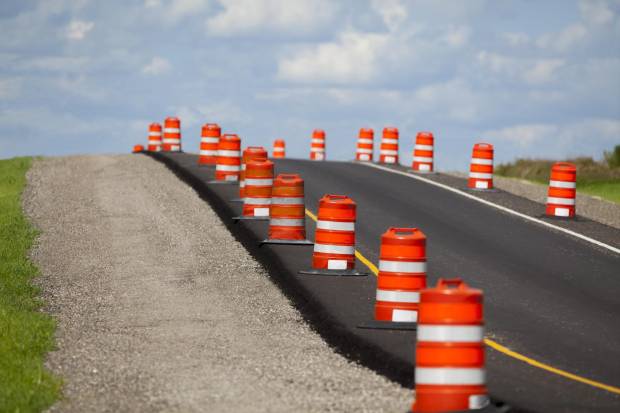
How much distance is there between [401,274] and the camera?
533 inches

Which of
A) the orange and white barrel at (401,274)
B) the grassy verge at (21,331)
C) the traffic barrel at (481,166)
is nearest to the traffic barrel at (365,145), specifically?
the traffic barrel at (481,166)

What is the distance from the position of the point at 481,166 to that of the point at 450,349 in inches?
834

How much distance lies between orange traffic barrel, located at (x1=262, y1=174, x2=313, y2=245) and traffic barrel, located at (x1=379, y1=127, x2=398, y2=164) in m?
19.2

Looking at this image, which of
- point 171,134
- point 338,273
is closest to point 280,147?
point 171,134

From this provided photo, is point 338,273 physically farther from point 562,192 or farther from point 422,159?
point 422,159

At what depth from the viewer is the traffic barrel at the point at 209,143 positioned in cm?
3266

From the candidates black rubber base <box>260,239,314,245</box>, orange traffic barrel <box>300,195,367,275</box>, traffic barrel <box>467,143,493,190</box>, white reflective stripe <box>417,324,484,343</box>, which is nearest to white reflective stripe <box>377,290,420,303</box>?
orange traffic barrel <box>300,195,367,275</box>

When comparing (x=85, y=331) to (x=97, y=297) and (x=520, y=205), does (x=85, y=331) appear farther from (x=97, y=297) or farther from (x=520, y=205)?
(x=520, y=205)

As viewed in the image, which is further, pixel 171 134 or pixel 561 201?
pixel 171 134

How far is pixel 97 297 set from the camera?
16969 millimetres

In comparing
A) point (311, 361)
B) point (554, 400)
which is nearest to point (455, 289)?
point (554, 400)

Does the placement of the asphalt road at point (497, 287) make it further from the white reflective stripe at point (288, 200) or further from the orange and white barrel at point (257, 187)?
the white reflective stripe at point (288, 200)

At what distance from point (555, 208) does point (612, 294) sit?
8.76 metres

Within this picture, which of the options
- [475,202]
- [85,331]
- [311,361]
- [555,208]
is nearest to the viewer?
[311,361]
